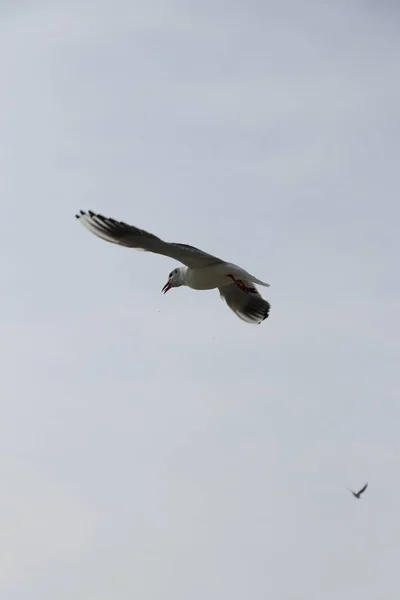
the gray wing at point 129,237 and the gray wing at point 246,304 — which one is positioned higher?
the gray wing at point 246,304

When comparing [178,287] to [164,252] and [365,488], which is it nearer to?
[164,252]

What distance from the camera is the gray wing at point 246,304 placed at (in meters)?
27.4

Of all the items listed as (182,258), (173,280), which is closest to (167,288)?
(173,280)

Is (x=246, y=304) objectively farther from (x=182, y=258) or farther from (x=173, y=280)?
(x=182, y=258)

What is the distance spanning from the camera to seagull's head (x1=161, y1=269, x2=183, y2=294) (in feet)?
84.4

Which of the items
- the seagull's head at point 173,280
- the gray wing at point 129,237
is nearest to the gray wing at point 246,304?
the seagull's head at point 173,280

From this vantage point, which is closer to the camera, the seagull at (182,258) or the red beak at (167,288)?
the seagull at (182,258)

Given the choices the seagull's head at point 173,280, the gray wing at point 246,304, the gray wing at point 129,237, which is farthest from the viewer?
the gray wing at point 246,304

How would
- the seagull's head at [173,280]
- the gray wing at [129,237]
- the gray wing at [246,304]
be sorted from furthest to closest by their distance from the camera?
the gray wing at [246,304], the seagull's head at [173,280], the gray wing at [129,237]

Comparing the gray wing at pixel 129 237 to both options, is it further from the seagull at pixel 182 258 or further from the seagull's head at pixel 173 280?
the seagull's head at pixel 173 280

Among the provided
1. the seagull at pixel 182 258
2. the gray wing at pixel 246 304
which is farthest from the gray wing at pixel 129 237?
the gray wing at pixel 246 304

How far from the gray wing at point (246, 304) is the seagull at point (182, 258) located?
14 centimetres

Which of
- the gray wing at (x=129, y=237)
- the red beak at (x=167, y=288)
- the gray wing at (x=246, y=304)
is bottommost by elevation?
the gray wing at (x=129, y=237)

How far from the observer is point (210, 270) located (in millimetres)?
24578
